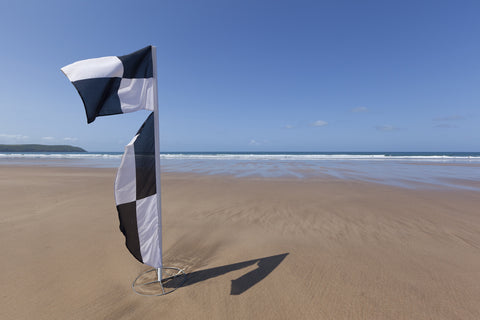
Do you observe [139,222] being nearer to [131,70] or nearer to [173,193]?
[131,70]

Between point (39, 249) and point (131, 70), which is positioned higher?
point (131, 70)

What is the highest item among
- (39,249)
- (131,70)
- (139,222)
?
(131,70)

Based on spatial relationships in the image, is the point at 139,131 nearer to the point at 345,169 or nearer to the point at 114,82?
the point at 114,82

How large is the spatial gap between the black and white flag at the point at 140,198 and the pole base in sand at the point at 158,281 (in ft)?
1.13

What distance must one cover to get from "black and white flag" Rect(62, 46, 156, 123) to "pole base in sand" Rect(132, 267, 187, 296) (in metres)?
2.41

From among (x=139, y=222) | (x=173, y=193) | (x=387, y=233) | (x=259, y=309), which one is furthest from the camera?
(x=173, y=193)

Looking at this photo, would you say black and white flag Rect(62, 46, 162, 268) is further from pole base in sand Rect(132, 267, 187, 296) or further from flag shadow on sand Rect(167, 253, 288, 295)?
flag shadow on sand Rect(167, 253, 288, 295)

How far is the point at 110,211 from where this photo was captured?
6.23 meters

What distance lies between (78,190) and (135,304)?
9.09 metres

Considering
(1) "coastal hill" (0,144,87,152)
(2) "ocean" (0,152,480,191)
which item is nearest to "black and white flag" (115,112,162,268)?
(2) "ocean" (0,152,480,191)

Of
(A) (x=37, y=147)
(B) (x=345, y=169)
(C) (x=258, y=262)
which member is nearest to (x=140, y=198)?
(C) (x=258, y=262)

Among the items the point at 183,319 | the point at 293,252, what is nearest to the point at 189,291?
the point at 183,319

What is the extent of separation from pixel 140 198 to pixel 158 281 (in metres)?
1.36

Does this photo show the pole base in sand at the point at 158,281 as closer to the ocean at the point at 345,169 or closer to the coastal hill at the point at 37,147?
the ocean at the point at 345,169
